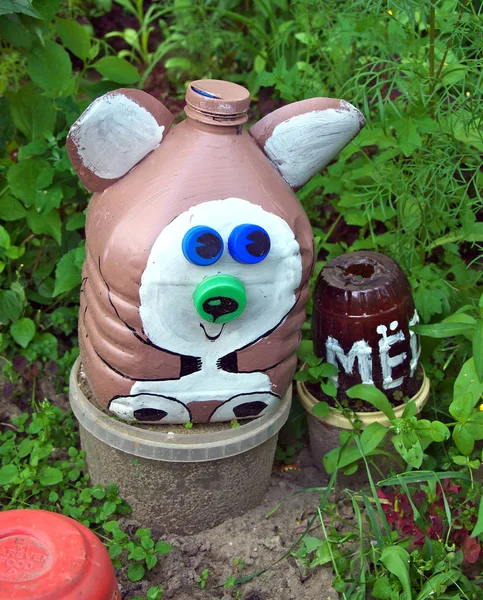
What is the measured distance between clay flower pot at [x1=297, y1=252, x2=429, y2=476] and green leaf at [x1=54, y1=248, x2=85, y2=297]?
736mm

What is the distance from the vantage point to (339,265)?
2.34 meters

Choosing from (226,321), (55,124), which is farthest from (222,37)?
(226,321)

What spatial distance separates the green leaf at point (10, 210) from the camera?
8.21 ft

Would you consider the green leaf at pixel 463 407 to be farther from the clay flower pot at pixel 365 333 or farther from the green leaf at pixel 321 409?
the green leaf at pixel 321 409

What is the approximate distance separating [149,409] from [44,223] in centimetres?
81

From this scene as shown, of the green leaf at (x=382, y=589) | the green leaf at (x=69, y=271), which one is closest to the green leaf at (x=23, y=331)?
the green leaf at (x=69, y=271)

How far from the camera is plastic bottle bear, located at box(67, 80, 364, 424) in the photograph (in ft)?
5.92

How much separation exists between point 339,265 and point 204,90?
0.73 meters

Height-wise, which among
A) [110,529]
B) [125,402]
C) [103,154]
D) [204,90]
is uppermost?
[204,90]

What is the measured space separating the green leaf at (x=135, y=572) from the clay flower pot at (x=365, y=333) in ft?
2.16

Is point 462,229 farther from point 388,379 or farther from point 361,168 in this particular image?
point 388,379

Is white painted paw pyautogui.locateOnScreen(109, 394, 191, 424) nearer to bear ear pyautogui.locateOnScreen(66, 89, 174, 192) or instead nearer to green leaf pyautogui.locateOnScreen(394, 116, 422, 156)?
bear ear pyautogui.locateOnScreen(66, 89, 174, 192)

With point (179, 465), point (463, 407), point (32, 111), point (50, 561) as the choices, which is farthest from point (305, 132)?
point (50, 561)

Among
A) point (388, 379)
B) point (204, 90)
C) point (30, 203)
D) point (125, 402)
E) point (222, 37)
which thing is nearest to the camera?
point (204, 90)
